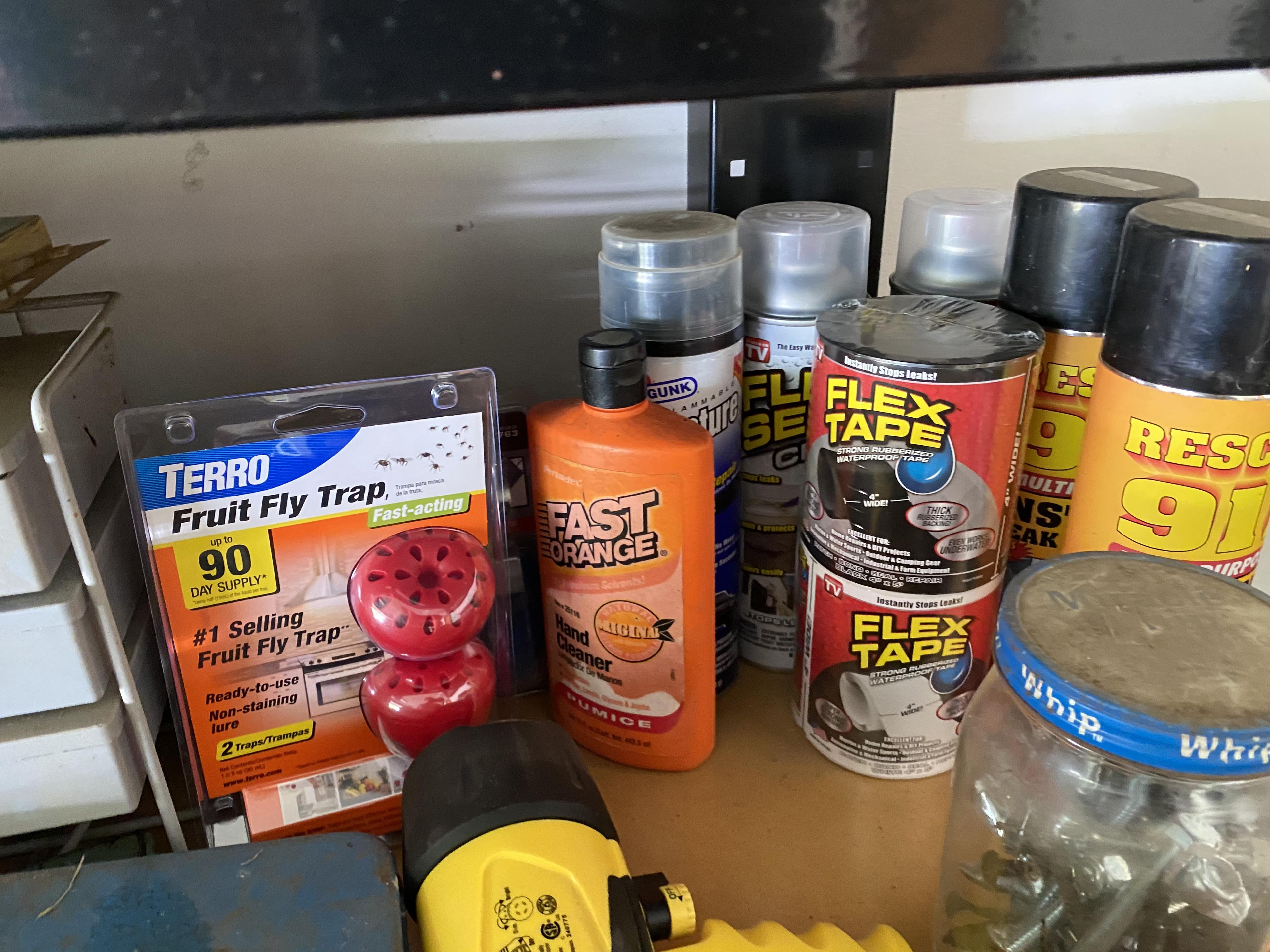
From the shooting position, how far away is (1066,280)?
423 millimetres

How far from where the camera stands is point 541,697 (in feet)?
1.75

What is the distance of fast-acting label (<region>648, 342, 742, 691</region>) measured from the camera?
467 mm

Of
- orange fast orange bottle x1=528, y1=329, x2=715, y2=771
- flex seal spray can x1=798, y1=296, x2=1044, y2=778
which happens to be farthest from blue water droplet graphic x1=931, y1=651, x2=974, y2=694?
orange fast orange bottle x1=528, y1=329, x2=715, y2=771

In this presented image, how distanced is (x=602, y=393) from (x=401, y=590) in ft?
0.41

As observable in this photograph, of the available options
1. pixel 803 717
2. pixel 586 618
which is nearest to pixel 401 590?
pixel 586 618

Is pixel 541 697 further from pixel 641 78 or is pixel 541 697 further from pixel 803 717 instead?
pixel 641 78

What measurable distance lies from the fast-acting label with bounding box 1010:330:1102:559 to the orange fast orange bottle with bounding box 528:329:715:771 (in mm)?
159

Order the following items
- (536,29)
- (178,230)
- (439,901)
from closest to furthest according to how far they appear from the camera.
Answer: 1. (536,29)
2. (439,901)
3. (178,230)

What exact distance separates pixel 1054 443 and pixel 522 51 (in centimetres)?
34

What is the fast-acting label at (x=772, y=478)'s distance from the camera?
488mm


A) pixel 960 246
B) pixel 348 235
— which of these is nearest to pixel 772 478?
pixel 960 246

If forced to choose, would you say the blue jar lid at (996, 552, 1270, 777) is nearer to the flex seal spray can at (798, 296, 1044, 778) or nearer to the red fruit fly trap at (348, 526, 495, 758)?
the flex seal spray can at (798, 296, 1044, 778)

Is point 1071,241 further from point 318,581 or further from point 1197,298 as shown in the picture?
point 318,581

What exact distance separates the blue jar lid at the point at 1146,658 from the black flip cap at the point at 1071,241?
13 cm
